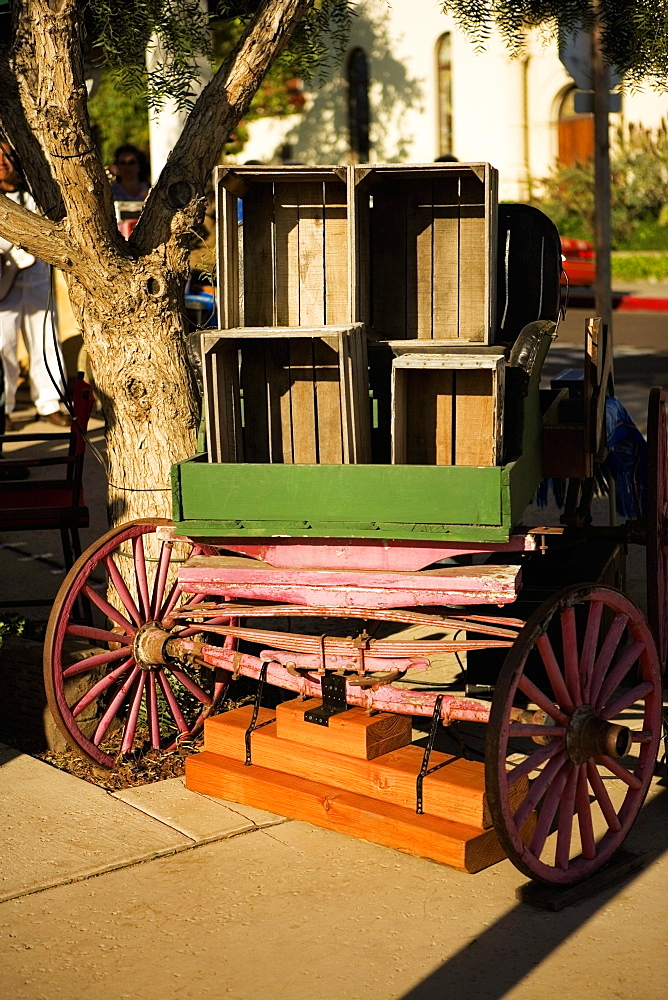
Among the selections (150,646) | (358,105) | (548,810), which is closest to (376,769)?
(548,810)

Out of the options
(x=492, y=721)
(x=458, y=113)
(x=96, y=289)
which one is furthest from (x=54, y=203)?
(x=458, y=113)

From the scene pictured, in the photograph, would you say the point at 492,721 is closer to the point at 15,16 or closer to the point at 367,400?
the point at 367,400

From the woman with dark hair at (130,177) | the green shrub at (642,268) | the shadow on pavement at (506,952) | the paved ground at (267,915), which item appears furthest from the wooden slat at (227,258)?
the green shrub at (642,268)

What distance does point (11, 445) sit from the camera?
10641 millimetres

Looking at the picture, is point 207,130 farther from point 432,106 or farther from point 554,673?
point 432,106

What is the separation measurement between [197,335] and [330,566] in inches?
33.5

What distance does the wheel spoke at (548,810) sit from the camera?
3830mm

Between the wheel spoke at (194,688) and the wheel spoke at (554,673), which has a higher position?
the wheel spoke at (554,673)

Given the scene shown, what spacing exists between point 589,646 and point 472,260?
1485 mm

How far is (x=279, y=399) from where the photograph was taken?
14.9 feet

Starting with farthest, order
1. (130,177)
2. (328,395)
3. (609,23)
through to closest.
Answer: (130,177)
(609,23)
(328,395)

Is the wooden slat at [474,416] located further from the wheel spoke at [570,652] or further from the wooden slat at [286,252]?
the wooden slat at [286,252]

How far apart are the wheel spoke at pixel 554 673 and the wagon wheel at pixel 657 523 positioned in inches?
36.2

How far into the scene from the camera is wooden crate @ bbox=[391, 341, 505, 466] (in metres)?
4.24
